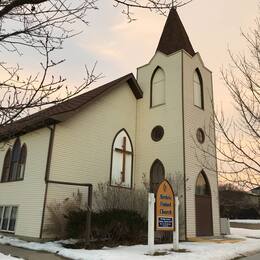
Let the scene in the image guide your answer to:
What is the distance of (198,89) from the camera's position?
21.8 metres

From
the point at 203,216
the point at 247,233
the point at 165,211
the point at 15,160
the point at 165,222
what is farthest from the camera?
the point at 247,233

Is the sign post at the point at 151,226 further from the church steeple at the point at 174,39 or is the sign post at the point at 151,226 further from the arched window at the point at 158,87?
the church steeple at the point at 174,39

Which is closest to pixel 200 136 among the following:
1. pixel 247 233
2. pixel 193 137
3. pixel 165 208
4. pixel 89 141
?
pixel 193 137

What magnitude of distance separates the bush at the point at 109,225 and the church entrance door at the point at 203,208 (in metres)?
4.55

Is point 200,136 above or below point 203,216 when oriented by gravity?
above

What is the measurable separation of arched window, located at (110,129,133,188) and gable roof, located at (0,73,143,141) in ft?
9.02

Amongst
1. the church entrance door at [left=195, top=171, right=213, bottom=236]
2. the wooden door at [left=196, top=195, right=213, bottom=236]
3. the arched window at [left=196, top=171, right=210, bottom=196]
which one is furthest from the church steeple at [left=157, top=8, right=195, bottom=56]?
the wooden door at [left=196, top=195, right=213, bottom=236]

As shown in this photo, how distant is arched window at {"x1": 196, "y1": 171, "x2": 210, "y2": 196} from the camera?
19277 mm

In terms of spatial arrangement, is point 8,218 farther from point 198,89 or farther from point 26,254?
point 198,89

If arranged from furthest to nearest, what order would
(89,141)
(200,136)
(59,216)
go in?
1. (200,136)
2. (89,141)
3. (59,216)

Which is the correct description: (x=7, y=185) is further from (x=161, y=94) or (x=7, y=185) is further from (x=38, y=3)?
(x=38, y=3)

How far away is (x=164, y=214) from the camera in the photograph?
519 inches

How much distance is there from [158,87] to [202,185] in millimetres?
6447

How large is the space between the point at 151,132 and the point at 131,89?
10.5 feet
